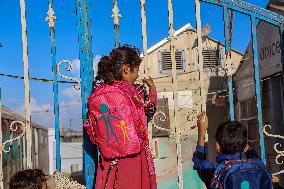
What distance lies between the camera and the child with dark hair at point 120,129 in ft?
8.33

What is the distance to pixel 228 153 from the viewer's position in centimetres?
267

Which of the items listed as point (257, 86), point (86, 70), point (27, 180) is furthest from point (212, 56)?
point (27, 180)

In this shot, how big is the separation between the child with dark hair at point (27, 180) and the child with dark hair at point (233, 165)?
1.00 meters

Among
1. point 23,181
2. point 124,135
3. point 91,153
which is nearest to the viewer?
point 124,135

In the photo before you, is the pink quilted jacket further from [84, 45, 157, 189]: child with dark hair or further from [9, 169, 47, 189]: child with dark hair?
[9, 169, 47, 189]: child with dark hair

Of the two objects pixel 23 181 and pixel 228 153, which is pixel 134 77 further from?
pixel 23 181

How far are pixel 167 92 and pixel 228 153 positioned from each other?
980cm

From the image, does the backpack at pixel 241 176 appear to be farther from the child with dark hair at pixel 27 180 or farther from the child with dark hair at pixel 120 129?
the child with dark hair at pixel 27 180

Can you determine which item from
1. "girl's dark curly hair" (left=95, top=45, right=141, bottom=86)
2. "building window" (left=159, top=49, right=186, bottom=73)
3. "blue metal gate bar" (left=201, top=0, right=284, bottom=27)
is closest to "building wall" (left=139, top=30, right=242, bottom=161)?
"building window" (left=159, top=49, right=186, bottom=73)

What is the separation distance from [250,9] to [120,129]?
1495 mm

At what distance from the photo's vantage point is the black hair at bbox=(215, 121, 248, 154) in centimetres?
264

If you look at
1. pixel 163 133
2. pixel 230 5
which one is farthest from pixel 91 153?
pixel 163 133

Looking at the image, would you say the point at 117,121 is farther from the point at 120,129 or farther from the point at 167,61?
the point at 167,61

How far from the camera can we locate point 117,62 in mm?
2695
